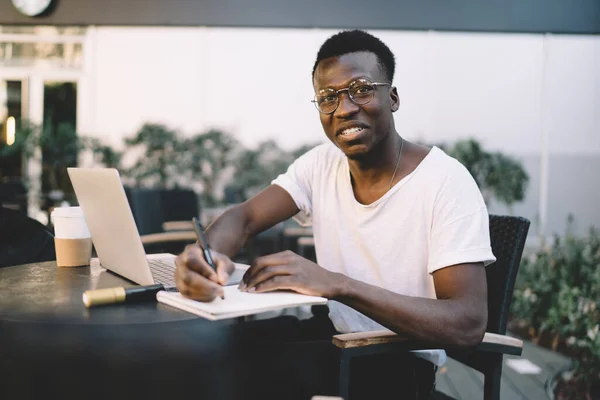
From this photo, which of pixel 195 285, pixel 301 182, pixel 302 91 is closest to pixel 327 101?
pixel 301 182

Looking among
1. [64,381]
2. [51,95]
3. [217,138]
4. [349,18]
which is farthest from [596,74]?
[64,381]

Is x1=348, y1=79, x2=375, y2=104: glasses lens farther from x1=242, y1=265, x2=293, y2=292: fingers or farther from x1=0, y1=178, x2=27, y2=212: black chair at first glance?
x1=0, y1=178, x2=27, y2=212: black chair

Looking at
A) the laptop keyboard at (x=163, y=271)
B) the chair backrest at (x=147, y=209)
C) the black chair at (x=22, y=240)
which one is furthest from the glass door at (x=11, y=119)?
the laptop keyboard at (x=163, y=271)

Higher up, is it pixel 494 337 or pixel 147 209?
pixel 147 209

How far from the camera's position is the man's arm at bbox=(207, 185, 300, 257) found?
1667 millimetres

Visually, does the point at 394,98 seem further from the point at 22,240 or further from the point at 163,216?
the point at 163,216

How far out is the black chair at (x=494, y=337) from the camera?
1247mm

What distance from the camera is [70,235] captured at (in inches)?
65.1

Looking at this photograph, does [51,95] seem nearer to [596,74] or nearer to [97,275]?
[97,275]

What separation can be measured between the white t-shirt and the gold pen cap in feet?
2.05

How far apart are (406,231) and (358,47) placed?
54 cm

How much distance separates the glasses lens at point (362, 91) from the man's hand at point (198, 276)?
25.8 inches

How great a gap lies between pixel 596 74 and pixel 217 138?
4.11 metres

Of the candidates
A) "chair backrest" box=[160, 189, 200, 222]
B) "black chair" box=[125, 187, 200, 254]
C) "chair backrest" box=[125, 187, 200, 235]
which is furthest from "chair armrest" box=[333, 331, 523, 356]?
"chair backrest" box=[160, 189, 200, 222]
